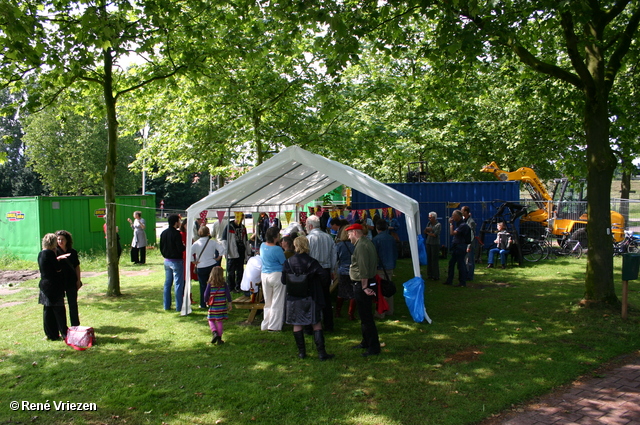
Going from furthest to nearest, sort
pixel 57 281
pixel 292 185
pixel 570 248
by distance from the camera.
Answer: pixel 570 248, pixel 292 185, pixel 57 281

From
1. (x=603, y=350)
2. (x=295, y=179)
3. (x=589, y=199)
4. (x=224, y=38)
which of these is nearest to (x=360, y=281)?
(x=603, y=350)

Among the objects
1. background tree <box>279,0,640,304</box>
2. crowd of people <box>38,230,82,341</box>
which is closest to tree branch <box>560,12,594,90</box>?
background tree <box>279,0,640,304</box>

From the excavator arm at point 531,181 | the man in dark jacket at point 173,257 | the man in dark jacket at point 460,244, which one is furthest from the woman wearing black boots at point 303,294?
the excavator arm at point 531,181

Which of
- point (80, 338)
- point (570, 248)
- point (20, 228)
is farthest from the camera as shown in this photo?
point (20, 228)

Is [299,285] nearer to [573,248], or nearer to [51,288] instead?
[51,288]

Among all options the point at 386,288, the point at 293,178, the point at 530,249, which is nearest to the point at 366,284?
the point at 386,288

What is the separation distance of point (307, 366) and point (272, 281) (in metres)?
1.66

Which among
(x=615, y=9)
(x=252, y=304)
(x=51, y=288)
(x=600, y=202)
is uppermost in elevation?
(x=615, y=9)

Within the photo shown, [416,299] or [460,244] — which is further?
[460,244]

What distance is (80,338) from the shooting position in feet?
21.6

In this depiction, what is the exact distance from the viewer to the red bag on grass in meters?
6.57

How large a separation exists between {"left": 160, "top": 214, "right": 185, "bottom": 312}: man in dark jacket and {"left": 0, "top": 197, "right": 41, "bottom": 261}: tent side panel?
32.0ft

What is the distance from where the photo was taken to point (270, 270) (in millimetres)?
7012

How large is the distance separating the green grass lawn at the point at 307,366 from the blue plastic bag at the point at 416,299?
23 cm
